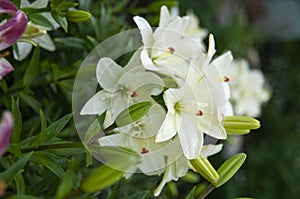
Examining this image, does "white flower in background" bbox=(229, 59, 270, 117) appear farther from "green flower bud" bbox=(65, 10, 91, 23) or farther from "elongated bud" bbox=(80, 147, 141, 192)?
"elongated bud" bbox=(80, 147, 141, 192)

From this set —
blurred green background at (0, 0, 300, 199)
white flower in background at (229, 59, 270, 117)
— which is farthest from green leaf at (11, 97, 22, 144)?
white flower in background at (229, 59, 270, 117)

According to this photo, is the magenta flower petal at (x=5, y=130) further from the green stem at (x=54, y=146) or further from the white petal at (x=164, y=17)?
the white petal at (x=164, y=17)

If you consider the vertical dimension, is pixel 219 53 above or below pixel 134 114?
below

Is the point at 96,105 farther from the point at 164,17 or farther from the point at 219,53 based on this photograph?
the point at 219,53

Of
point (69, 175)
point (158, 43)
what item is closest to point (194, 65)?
point (158, 43)

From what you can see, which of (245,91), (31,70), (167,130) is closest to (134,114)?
(167,130)

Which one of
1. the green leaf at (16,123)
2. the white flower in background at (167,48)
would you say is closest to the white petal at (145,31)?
the white flower in background at (167,48)

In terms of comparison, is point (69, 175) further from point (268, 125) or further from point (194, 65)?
point (268, 125)
